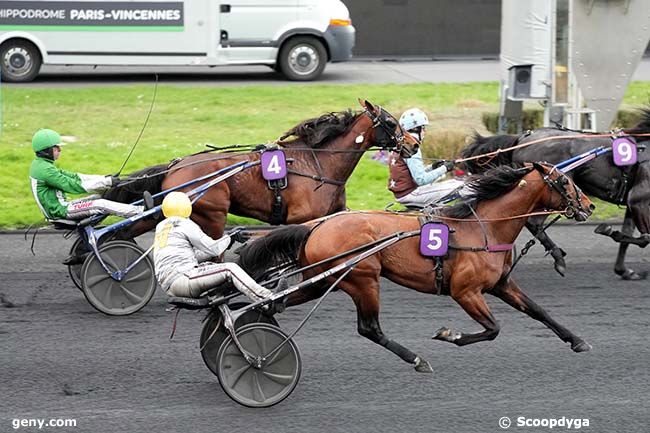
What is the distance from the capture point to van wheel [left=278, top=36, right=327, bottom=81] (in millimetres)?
18031

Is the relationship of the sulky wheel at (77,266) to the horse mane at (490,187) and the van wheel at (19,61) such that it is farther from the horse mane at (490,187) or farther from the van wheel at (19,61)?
the van wheel at (19,61)

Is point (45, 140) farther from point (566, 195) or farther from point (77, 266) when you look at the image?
point (566, 195)

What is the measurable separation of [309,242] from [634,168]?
3759mm

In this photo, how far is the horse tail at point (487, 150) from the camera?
1014cm

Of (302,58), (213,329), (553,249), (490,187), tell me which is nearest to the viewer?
(213,329)

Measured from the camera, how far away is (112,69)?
19.7 metres

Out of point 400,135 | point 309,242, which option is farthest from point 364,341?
point 400,135

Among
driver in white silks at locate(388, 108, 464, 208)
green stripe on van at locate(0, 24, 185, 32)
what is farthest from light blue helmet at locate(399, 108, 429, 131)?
green stripe on van at locate(0, 24, 185, 32)

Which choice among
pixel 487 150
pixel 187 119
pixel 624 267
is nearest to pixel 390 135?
pixel 487 150

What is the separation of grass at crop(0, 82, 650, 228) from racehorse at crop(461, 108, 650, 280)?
2351 mm

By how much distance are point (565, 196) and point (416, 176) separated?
6.87 ft

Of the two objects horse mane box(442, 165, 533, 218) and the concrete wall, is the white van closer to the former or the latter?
the concrete wall

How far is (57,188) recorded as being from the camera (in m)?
8.82

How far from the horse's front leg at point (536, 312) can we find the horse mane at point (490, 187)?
0.53 meters
